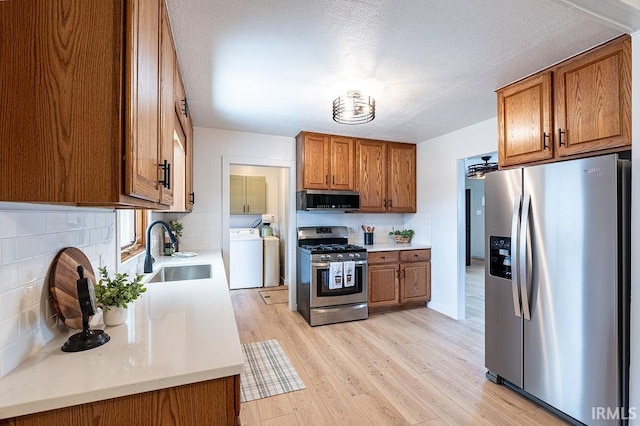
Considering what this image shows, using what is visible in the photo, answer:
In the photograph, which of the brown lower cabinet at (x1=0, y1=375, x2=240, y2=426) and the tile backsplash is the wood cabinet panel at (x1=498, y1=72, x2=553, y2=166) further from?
the tile backsplash

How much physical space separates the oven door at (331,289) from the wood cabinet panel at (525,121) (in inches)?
78.0

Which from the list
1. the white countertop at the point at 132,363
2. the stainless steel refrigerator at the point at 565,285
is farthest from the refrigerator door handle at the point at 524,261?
the white countertop at the point at 132,363

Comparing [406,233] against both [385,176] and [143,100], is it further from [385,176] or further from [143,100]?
[143,100]

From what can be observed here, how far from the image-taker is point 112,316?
1239 millimetres

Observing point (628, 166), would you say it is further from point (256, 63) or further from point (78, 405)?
point (78, 405)

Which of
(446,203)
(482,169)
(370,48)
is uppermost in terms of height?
(370,48)

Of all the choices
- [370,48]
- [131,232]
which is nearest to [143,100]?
[370,48]

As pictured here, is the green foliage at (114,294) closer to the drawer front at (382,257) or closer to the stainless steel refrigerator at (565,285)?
the stainless steel refrigerator at (565,285)

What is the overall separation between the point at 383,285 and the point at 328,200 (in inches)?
51.9

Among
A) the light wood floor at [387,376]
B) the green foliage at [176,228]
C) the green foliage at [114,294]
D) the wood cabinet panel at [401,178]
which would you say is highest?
the wood cabinet panel at [401,178]

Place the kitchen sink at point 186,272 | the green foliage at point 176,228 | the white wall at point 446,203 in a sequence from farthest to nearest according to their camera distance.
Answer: the white wall at point 446,203 < the green foliage at point 176,228 < the kitchen sink at point 186,272

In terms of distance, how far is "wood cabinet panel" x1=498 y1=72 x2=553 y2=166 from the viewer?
216 centimetres

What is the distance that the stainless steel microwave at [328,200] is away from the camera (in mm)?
3799

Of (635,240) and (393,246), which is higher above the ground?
(635,240)
